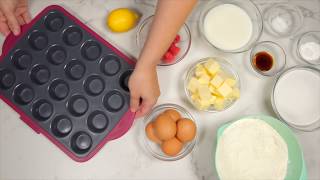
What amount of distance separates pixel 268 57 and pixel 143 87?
1.26 ft

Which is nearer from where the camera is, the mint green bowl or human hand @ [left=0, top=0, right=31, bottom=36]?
the mint green bowl

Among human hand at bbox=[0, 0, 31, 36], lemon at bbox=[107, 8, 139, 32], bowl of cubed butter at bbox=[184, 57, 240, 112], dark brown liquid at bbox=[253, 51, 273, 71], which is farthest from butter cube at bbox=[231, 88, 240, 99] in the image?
human hand at bbox=[0, 0, 31, 36]

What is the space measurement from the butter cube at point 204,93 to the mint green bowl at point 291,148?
9cm

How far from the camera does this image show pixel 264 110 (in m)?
0.88

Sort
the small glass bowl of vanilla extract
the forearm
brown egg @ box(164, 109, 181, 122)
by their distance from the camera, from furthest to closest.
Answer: the small glass bowl of vanilla extract → brown egg @ box(164, 109, 181, 122) → the forearm

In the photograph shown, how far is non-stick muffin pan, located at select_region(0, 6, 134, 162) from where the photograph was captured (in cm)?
82

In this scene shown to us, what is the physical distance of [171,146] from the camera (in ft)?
2.54

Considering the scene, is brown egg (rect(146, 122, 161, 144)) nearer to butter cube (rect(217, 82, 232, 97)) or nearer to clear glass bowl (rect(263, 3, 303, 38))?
butter cube (rect(217, 82, 232, 97))

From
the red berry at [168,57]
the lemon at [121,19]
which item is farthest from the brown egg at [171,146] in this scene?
the lemon at [121,19]

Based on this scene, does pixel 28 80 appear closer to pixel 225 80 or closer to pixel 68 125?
pixel 68 125

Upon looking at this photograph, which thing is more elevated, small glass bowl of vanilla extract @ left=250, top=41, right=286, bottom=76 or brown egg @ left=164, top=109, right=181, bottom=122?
small glass bowl of vanilla extract @ left=250, top=41, right=286, bottom=76

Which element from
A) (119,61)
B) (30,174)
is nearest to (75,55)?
(119,61)

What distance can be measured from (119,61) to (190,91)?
7.9 inches

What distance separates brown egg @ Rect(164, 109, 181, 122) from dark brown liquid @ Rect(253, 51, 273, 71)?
27cm
